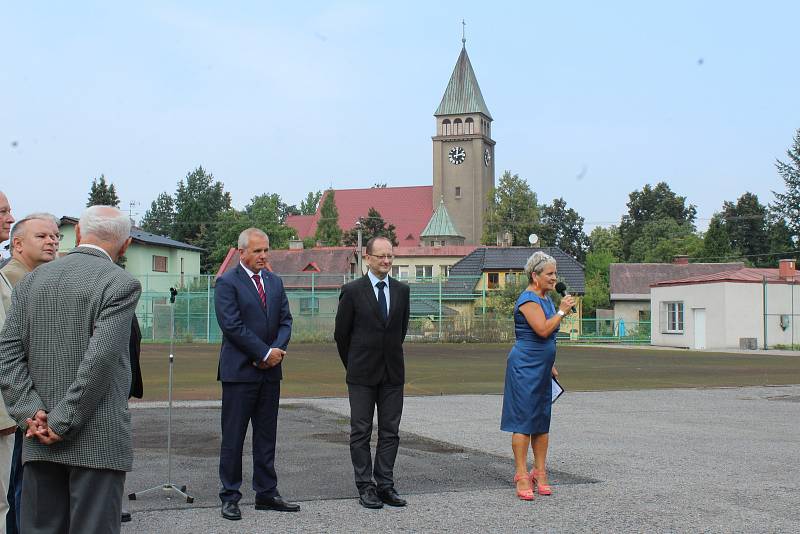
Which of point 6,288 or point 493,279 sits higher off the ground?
point 493,279

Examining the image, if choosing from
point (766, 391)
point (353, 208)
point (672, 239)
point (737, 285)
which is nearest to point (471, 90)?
point (353, 208)

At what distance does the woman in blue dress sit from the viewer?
24.9ft

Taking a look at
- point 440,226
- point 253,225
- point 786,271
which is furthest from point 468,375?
point 440,226

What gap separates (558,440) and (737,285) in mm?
40733

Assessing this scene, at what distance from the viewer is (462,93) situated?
124125 millimetres

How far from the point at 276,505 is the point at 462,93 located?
394 ft

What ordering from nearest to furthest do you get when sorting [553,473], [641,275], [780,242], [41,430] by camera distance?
[41,430], [553,473], [641,275], [780,242]

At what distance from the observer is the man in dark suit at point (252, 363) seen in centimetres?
683

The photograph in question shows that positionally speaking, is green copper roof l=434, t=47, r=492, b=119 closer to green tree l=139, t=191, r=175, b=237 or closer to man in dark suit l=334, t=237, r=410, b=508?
green tree l=139, t=191, r=175, b=237

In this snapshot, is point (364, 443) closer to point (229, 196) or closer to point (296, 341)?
point (296, 341)

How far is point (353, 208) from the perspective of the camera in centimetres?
13312

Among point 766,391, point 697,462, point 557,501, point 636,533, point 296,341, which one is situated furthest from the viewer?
point 296,341

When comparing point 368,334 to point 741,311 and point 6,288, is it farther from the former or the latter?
point 741,311

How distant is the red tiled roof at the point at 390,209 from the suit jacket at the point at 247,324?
11951 cm
